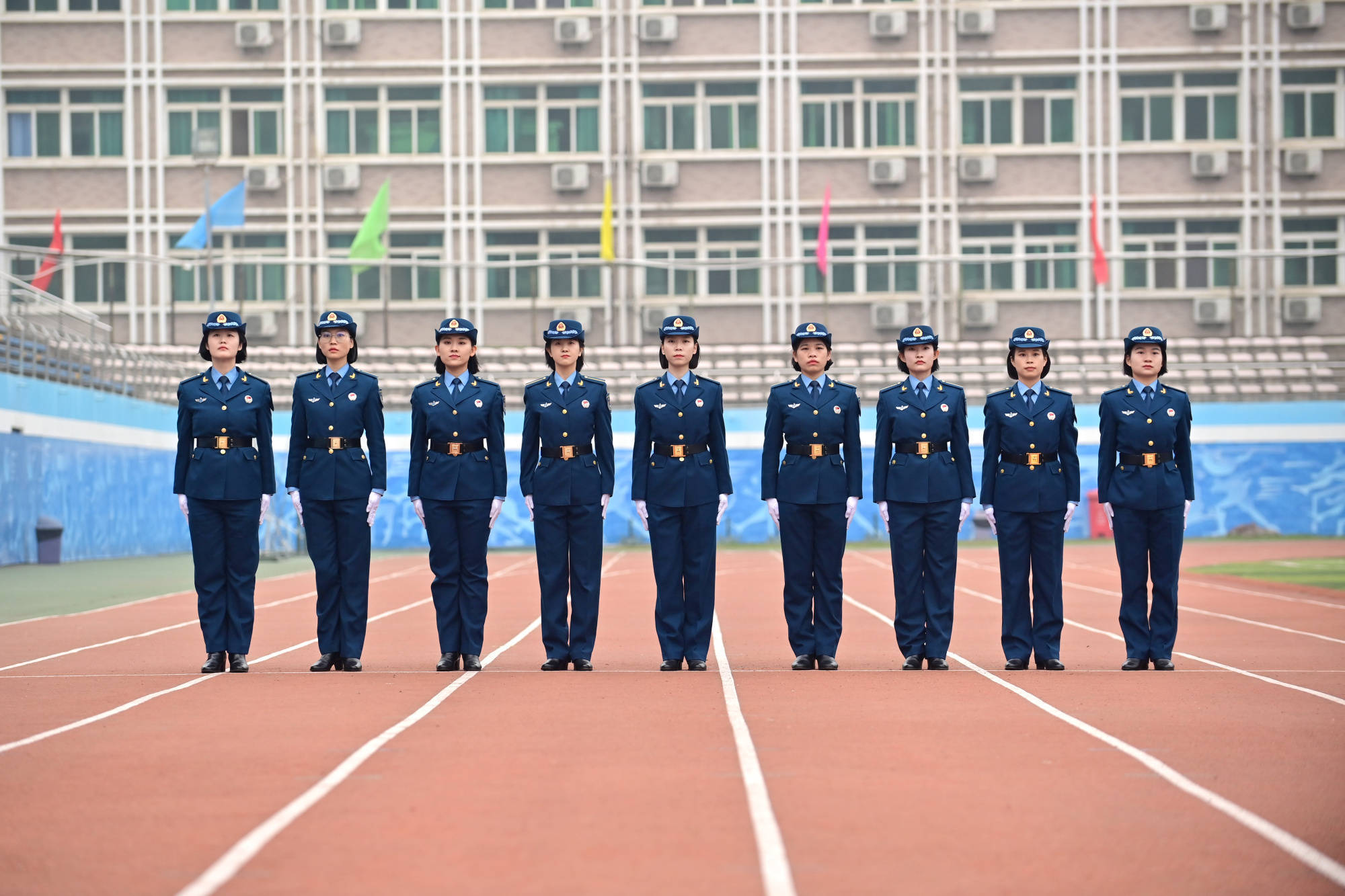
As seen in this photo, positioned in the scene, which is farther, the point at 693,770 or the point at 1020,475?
the point at 1020,475

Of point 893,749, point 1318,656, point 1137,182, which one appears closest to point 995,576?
point 1318,656

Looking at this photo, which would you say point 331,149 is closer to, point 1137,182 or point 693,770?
point 1137,182

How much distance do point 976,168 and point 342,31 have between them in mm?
16289

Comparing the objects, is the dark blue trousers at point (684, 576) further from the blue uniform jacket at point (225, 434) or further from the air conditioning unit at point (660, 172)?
the air conditioning unit at point (660, 172)

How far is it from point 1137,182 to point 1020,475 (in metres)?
36.2

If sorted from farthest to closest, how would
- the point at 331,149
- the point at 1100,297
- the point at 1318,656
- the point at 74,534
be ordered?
the point at 331,149
the point at 1100,297
the point at 74,534
the point at 1318,656

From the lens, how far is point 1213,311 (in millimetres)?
45031

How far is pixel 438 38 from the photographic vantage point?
46.4 m

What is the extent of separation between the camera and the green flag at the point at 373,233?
43906 mm

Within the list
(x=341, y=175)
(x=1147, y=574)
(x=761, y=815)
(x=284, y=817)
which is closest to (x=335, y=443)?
(x=1147, y=574)

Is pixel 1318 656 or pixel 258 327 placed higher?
pixel 258 327

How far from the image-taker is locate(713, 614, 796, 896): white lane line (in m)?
5.60

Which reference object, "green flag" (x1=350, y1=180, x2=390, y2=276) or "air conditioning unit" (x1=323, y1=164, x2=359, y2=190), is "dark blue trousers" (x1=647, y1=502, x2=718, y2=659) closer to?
"green flag" (x1=350, y1=180, x2=390, y2=276)

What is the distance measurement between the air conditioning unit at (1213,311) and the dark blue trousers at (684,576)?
116 ft
